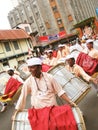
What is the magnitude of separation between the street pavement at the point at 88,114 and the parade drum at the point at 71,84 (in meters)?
0.66

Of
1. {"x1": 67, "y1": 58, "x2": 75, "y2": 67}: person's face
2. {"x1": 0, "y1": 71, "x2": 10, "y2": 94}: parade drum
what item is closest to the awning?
{"x1": 0, "y1": 71, "x2": 10, "y2": 94}: parade drum

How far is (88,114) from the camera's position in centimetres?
764

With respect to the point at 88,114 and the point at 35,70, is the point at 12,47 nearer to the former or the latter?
the point at 88,114

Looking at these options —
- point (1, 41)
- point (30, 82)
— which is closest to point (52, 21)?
point (1, 41)

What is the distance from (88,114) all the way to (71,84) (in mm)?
1145

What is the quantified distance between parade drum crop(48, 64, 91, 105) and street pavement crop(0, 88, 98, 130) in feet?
2.16

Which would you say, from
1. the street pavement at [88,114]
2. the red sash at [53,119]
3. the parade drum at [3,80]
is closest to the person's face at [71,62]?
the street pavement at [88,114]

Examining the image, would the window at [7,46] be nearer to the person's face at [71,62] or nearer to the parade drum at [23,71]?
the parade drum at [23,71]

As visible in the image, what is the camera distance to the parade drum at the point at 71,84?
6.66 metres

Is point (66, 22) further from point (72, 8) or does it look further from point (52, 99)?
point (52, 99)

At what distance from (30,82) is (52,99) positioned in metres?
0.46

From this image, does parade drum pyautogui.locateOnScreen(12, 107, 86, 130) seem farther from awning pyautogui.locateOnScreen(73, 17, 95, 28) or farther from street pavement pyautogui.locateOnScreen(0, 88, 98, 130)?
awning pyautogui.locateOnScreen(73, 17, 95, 28)

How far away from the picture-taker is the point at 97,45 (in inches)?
575

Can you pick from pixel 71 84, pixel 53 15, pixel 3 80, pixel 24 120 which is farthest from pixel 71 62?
pixel 53 15
